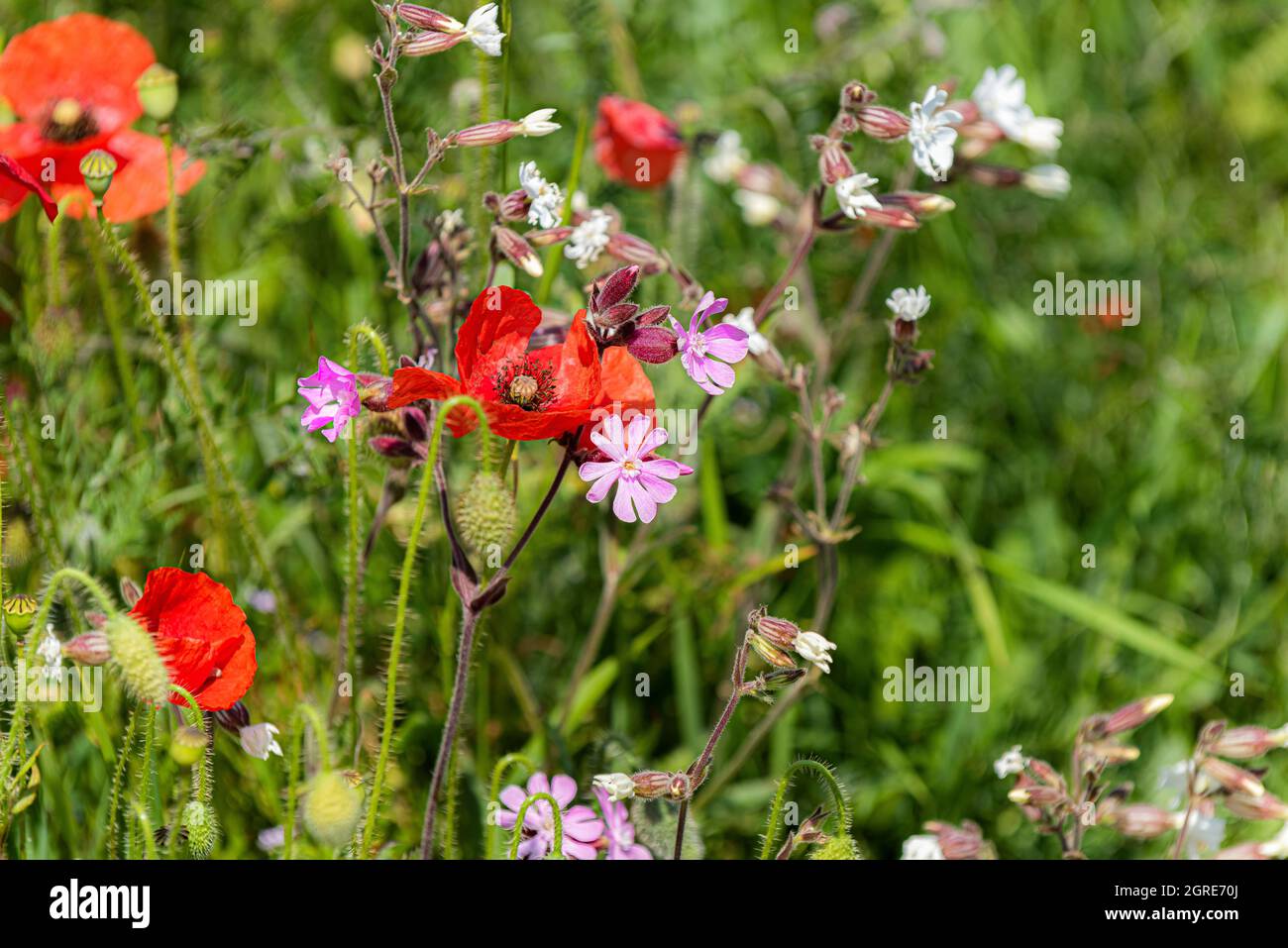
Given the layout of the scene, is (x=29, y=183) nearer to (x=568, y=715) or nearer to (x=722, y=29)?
(x=568, y=715)

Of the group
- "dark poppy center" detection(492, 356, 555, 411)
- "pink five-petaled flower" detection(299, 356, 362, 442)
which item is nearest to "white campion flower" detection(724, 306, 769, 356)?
"dark poppy center" detection(492, 356, 555, 411)

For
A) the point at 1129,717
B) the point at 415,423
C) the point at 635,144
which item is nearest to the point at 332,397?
the point at 415,423

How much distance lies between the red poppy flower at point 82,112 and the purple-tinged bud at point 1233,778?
1828mm

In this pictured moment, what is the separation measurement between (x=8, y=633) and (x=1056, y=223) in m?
2.72

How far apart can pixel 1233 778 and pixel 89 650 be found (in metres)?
1.57

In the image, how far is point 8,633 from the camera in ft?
5.69

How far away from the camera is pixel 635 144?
236cm

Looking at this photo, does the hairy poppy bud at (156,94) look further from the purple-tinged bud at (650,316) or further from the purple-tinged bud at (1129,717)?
the purple-tinged bud at (1129,717)

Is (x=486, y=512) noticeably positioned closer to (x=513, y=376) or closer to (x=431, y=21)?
(x=513, y=376)

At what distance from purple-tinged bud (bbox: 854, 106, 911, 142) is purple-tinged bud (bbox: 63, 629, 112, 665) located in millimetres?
1234

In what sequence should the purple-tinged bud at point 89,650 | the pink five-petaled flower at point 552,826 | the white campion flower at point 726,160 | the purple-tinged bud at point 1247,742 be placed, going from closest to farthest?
the purple-tinged bud at point 89,650, the pink five-petaled flower at point 552,826, the purple-tinged bud at point 1247,742, the white campion flower at point 726,160

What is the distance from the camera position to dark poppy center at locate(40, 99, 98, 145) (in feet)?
6.71

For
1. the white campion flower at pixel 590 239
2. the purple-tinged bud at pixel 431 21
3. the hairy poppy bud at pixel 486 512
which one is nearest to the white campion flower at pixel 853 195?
the white campion flower at pixel 590 239

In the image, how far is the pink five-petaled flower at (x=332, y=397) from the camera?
1537mm
